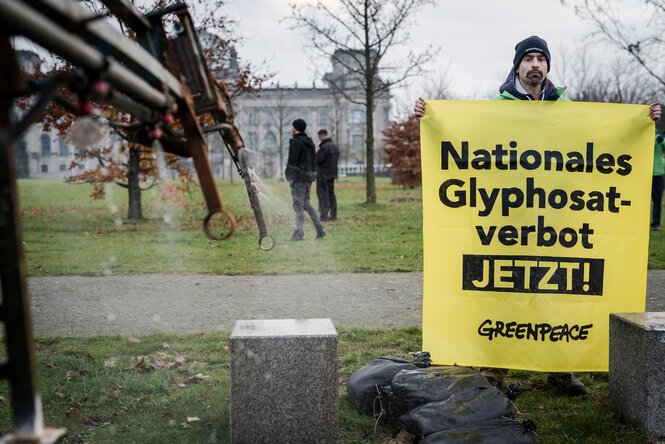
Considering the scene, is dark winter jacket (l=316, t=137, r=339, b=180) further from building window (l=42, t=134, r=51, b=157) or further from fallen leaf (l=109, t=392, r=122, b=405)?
building window (l=42, t=134, r=51, b=157)

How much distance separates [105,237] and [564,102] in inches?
411

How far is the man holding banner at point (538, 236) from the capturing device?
13.5 ft

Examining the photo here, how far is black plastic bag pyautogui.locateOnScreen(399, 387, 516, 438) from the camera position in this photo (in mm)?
3146

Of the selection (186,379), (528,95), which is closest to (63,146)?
(186,379)

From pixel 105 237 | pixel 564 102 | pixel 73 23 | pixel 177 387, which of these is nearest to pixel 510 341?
pixel 564 102

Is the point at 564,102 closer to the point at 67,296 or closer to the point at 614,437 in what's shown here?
the point at 614,437

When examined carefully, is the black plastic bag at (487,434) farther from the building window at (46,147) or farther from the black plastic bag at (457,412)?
the building window at (46,147)

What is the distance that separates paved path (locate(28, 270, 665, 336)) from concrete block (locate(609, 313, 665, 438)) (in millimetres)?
2360

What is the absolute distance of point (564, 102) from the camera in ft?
13.7

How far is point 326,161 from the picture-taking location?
48.3 feet

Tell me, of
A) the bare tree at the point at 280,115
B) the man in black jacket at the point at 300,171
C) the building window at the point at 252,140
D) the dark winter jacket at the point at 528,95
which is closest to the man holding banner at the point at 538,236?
the dark winter jacket at the point at 528,95

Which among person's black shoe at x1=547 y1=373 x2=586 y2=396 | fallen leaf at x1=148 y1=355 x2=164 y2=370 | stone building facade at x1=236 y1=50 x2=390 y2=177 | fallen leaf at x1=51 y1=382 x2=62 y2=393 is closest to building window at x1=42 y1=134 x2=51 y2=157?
stone building facade at x1=236 y1=50 x2=390 y2=177

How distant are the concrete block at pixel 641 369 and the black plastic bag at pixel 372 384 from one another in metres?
1.26

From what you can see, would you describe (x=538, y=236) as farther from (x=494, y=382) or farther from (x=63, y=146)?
(x=63, y=146)
